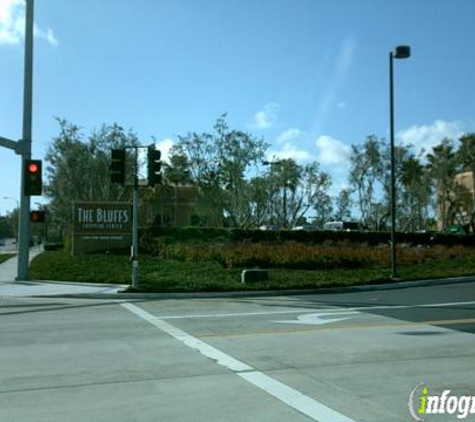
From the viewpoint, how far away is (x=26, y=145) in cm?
2458

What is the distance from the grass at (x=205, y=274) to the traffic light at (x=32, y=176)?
366 cm

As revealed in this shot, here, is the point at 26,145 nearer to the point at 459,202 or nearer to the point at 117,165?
the point at 117,165

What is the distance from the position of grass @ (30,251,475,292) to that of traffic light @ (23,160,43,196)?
144 inches

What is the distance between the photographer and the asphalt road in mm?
6227

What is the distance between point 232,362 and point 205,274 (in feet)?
49.9

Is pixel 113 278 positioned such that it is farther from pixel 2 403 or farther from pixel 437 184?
pixel 437 184

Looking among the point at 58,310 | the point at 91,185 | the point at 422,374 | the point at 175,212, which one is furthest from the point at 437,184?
the point at 422,374

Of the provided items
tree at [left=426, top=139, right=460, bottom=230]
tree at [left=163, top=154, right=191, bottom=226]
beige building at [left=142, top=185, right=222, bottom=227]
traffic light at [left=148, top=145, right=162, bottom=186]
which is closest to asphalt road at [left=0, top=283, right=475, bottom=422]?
traffic light at [left=148, top=145, right=162, bottom=186]

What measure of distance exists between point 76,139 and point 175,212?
66.3ft

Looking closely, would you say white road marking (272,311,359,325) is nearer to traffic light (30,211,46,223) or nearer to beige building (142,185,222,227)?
traffic light (30,211,46,223)

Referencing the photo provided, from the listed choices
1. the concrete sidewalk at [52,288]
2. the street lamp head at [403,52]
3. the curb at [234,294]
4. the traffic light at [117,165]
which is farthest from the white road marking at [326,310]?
the street lamp head at [403,52]

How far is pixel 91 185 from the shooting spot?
54250mm

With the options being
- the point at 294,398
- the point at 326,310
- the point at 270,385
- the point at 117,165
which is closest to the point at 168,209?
the point at 117,165

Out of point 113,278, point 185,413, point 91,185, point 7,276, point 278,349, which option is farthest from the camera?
point 91,185
